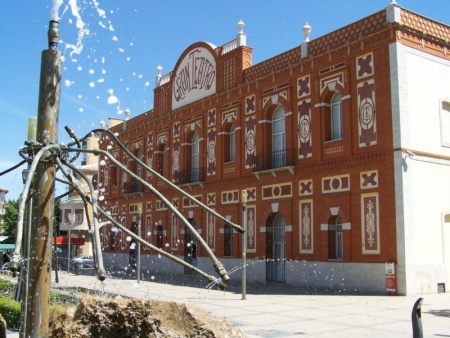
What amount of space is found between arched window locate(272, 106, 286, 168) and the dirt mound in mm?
19987

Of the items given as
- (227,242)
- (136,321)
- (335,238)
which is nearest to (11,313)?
(136,321)

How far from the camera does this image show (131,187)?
37875 mm

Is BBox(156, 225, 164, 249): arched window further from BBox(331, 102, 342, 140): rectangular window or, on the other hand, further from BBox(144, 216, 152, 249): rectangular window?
BBox(331, 102, 342, 140): rectangular window

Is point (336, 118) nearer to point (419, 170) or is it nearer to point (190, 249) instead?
point (419, 170)

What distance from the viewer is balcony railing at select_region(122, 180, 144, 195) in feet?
123

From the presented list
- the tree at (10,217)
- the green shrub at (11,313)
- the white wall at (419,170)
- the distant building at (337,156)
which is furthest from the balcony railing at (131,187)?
the green shrub at (11,313)

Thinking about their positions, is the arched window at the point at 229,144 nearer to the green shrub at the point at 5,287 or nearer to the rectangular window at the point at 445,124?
the rectangular window at the point at 445,124

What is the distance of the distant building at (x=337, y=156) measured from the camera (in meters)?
19.8

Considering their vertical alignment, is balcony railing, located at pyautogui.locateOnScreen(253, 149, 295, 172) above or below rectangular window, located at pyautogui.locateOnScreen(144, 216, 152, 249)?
above

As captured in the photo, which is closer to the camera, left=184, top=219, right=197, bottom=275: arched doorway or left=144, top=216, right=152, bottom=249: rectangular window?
left=184, top=219, right=197, bottom=275: arched doorway

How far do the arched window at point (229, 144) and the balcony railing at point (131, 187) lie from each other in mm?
10146

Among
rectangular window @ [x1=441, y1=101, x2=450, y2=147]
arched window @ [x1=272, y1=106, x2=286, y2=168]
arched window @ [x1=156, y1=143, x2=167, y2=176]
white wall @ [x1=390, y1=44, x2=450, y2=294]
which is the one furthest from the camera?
arched window @ [x1=156, y1=143, x2=167, y2=176]

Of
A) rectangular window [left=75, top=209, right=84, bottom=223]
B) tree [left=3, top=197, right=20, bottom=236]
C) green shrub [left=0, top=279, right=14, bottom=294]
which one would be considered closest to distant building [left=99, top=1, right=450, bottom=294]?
green shrub [left=0, top=279, right=14, bottom=294]

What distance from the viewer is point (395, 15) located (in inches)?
789
